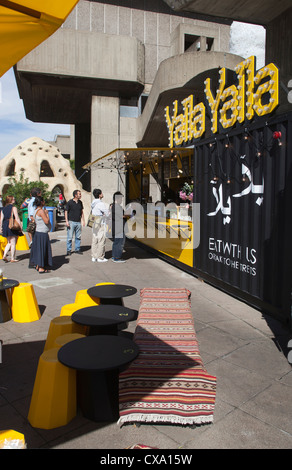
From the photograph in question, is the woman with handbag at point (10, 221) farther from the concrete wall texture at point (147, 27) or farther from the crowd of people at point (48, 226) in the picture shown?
the concrete wall texture at point (147, 27)

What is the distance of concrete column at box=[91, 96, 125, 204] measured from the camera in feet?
77.6

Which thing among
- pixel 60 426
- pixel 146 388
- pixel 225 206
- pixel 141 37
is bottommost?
pixel 60 426

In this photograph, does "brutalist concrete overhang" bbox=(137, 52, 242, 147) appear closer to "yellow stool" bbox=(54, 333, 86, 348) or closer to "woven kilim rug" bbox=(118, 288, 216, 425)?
"woven kilim rug" bbox=(118, 288, 216, 425)

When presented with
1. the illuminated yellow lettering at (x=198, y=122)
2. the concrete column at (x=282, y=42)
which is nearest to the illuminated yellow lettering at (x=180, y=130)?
the illuminated yellow lettering at (x=198, y=122)

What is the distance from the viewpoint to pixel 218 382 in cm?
394

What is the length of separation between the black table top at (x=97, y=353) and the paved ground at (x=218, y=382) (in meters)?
0.59

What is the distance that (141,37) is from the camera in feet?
79.4

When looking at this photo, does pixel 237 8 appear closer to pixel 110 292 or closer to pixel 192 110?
pixel 192 110

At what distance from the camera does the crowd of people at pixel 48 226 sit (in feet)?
30.3

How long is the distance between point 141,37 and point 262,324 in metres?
23.6

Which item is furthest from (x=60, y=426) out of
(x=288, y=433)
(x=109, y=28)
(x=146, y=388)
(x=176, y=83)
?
(x=109, y=28)

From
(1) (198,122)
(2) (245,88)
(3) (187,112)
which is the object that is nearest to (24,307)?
(2) (245,88)
